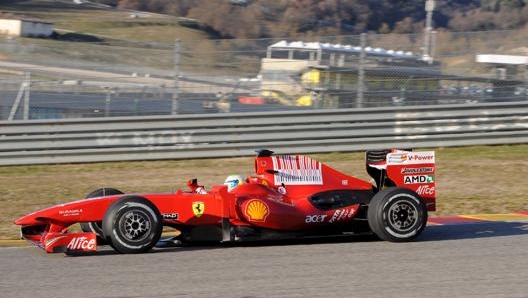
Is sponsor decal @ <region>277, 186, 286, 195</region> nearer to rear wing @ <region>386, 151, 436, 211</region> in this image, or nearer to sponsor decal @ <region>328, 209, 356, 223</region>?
sponsor decal @ <region>328, 209, 356, 223</region>

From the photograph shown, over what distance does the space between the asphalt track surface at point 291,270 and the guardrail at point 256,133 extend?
20.3ft

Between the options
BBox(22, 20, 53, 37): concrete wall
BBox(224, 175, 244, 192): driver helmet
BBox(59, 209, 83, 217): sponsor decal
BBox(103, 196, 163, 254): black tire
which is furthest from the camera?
BBox(22, 20, 53, 37): concrete wall

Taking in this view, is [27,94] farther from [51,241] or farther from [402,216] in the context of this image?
[402,216]

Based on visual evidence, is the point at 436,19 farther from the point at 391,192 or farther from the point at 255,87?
the point at 391,192

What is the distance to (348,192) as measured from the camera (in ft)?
26.5

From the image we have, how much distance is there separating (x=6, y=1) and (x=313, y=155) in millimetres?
57376

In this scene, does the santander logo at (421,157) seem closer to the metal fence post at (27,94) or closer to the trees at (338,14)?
the metal fence post at (27,94)

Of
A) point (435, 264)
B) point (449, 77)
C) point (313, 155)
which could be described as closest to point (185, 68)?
point (313, 155)

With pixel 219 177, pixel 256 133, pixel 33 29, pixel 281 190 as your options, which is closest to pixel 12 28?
pixel 33 29

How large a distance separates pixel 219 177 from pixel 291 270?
631cm

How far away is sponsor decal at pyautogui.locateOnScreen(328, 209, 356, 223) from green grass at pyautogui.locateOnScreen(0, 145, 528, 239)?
8.40ft

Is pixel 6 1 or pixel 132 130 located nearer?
pixel 132 130

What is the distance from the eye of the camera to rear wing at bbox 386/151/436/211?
324 inches

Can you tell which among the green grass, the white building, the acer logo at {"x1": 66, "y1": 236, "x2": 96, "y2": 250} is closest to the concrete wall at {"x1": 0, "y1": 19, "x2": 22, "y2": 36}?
the white building
